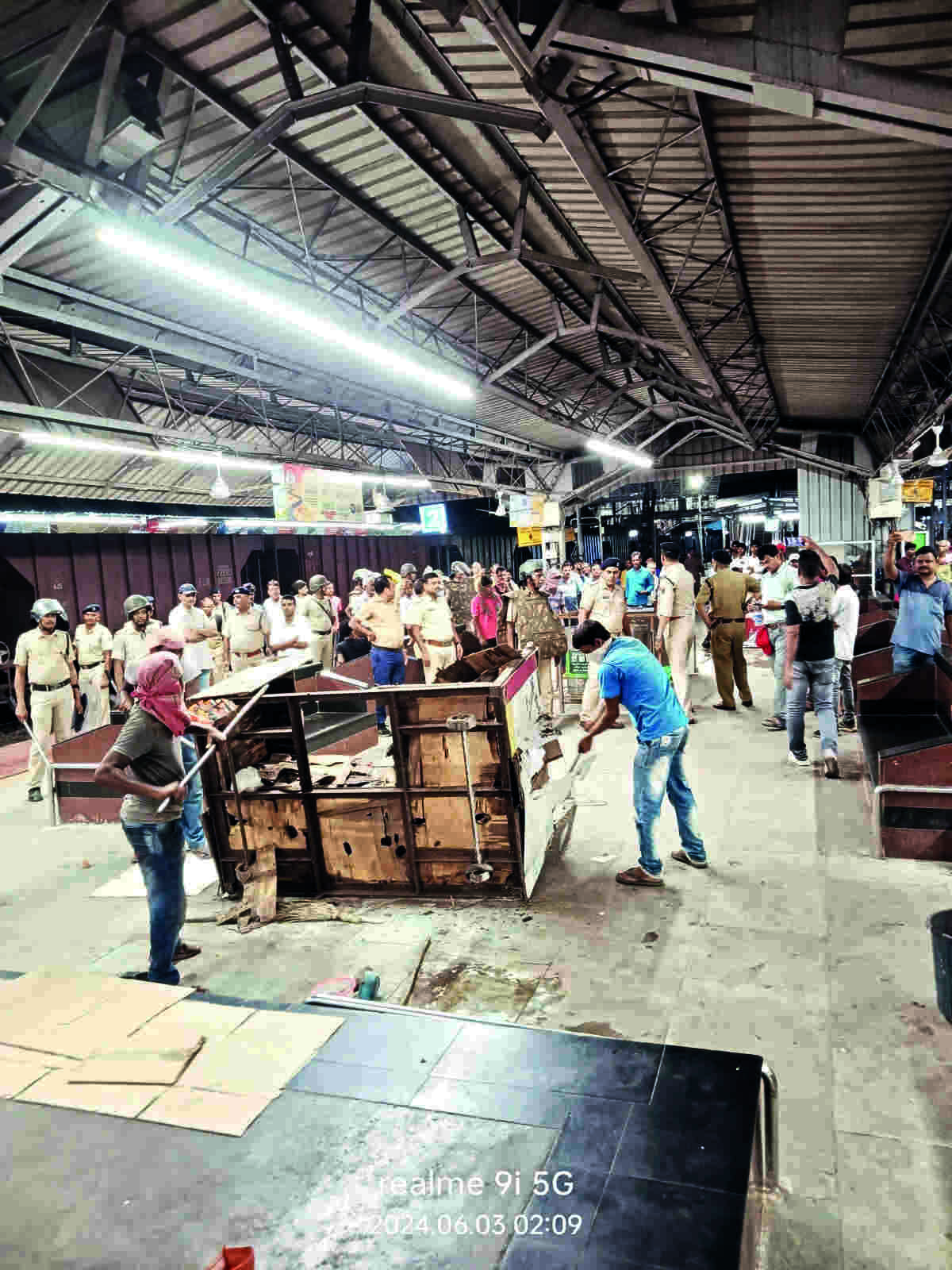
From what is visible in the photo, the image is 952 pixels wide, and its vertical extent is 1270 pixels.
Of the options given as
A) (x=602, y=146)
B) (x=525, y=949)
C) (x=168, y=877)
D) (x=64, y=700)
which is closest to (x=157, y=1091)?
(x=168, y=877)

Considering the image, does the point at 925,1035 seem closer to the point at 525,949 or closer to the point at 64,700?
the point at 525,949

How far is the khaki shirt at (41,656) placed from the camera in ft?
28.4

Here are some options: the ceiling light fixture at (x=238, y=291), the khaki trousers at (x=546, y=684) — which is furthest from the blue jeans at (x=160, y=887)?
the khaki trousers at (x=546, y=684)

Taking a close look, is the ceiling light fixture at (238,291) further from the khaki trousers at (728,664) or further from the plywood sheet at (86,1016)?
the khaki trousers at (728,664)

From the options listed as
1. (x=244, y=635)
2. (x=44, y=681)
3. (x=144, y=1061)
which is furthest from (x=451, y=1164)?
(x=244, y=635)

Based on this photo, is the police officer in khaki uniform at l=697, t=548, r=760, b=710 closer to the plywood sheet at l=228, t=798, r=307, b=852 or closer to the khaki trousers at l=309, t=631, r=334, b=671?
the khaki trousers at l=309, t=631, r=334, b=671

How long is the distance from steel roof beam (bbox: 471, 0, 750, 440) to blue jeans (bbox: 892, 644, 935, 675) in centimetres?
422

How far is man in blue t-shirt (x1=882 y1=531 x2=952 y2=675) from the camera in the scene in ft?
23.6

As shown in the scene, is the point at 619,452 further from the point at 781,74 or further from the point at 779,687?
the point at 781,74

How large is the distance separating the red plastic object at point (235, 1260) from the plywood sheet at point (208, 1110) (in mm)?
555

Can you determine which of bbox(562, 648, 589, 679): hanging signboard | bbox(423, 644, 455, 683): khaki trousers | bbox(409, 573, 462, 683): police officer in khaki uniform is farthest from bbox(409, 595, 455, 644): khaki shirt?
bbox(562, 648, 589, 679): hanging signboard

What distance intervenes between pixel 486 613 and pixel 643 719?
21.9 feet

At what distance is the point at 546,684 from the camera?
Result: 1077 cm

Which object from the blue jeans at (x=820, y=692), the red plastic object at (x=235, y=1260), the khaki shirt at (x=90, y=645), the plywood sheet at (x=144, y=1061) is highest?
the khaki shirt at (x=90, y=645)
